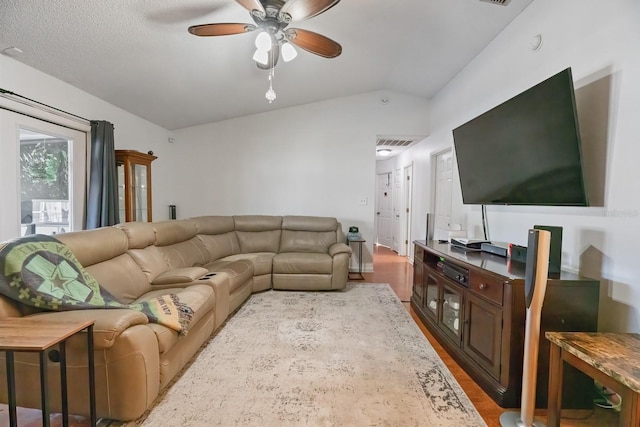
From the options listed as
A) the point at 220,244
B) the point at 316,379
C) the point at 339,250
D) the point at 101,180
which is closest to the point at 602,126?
the point at 316,379

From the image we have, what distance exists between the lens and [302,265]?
3.73m

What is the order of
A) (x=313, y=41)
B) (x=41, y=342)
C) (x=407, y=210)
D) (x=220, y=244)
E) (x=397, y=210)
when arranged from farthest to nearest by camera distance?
(x=397, y=210)
(x=407, y=210)
(x=220, y=244)
(x=313, y=41)
(x=41, y=342)

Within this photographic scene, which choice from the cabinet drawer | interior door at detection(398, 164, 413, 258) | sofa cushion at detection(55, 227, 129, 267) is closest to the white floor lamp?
the cabinet drawer

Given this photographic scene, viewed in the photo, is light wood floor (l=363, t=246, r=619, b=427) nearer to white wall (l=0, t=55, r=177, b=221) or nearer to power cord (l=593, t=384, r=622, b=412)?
power cord (l=593, t=384, r=622, b=412)

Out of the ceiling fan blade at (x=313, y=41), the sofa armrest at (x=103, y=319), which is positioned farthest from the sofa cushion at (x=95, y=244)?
the ceiling fan blade at (x=313, y=41)

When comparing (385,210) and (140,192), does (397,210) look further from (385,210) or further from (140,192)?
(140,192)

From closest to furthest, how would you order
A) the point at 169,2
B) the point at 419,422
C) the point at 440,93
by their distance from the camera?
the point at 419,422 < the point at 169,2 < the point at 440,93

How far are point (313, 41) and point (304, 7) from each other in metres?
0.36

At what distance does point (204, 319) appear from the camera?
2.27 meters

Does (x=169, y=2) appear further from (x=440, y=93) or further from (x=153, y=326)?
(x=440, y=93)

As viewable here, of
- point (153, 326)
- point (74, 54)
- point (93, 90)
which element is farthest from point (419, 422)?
point (93, 90)

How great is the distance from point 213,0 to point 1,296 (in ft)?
7.30

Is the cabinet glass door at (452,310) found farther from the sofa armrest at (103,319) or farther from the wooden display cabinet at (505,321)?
the sofa armrest at (103,319)

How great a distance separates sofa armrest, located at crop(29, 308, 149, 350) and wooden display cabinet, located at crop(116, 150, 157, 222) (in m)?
2.34
